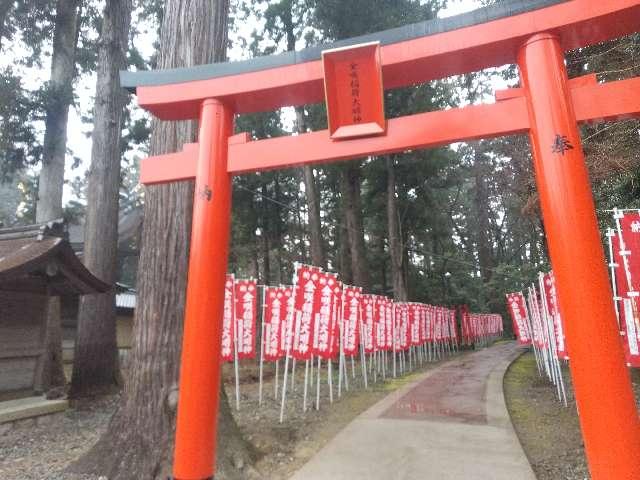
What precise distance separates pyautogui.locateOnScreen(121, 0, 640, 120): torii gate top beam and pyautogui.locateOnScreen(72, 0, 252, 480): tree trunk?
1237 millimetres

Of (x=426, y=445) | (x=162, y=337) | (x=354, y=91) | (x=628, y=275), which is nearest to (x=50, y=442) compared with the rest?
(x=162, y=337)

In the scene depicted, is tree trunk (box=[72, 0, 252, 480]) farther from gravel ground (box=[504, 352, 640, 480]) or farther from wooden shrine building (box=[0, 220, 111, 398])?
wooden shrine building (box=[0, 220, 111, 398])

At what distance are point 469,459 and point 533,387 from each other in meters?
6.54

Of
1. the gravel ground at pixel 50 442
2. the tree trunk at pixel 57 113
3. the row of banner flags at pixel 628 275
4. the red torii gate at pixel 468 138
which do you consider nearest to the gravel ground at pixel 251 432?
the gravel ground at pixel 50 442

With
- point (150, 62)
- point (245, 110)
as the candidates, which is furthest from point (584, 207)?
point (150, 62)

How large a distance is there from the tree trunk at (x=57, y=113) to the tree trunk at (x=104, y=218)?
169cm

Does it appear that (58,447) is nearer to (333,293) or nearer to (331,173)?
(333,293)

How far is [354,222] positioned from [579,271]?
44.9ft

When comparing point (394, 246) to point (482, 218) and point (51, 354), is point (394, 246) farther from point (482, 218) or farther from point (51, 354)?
point (482, 218)

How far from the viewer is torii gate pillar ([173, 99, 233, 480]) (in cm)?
311

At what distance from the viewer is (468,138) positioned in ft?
10.4

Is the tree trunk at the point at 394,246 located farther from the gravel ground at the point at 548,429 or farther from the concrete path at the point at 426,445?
the concrete path at the point at 426,445

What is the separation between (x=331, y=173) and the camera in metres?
19.4

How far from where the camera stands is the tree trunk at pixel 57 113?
1110 cm
